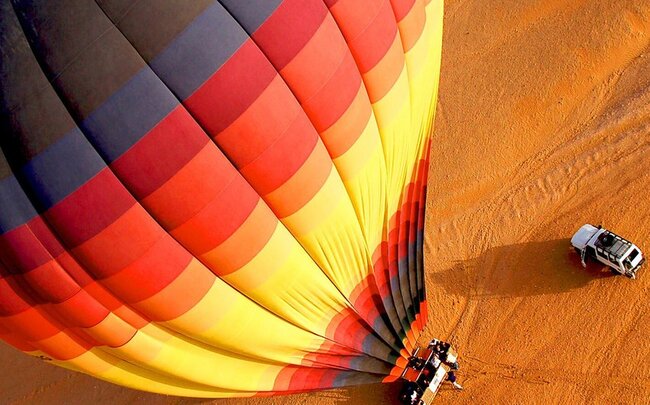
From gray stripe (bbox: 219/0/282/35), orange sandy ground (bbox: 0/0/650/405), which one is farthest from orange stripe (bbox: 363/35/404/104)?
orange sandy ground (bbox: 0/0/650/405)

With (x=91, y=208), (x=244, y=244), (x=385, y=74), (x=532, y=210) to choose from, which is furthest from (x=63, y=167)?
(x=532, y=210)

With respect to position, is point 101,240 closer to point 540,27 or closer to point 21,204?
point 21,204

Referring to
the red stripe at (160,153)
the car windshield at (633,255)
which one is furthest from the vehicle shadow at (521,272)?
the red stripe at (160,153)

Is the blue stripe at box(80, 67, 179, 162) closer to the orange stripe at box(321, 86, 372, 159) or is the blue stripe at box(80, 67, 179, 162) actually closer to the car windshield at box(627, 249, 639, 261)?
the orange stripe at box(321, 86, 372, 159)

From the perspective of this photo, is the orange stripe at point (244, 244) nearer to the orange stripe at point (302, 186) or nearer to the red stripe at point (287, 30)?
the orange stripe at point (302, 186)

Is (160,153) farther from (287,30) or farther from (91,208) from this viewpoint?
(287,30)

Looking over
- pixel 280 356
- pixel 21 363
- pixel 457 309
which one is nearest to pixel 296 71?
pixel 280 356
